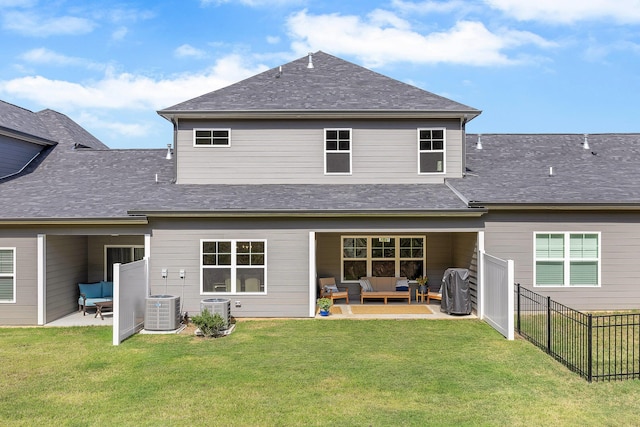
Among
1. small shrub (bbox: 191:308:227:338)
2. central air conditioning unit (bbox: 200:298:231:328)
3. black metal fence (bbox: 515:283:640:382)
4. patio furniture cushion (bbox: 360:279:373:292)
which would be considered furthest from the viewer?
patio furniture cushion (bbox: 360:279:373:292)

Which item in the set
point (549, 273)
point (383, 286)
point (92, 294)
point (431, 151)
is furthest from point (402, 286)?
point (92, 294)

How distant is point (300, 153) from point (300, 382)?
8.71 metres

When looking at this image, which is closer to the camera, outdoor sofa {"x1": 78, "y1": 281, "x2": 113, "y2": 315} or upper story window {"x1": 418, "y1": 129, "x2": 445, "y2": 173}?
outdoor sofa {"x1": 78, "y1": 281, "x2": 113, "y2": 315}

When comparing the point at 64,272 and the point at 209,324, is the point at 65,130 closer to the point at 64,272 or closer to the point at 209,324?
the point at 64,272

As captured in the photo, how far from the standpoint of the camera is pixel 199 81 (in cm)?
4544

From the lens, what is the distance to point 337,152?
15117 millimetres

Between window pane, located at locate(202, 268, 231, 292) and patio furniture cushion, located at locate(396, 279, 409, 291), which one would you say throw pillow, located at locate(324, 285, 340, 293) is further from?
window pane, located at locate(202, 268, 231, 292)

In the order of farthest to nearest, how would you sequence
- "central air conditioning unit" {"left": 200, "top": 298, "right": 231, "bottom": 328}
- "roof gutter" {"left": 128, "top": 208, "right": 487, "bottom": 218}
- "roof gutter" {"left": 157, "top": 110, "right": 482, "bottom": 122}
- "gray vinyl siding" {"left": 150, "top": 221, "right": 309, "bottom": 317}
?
"roof gutter" {"left": 157, "top": 110, "right": 482, "bottom": 122}
"gray vinyl siding" {"left": 150, "top": 221, "right": 309, "bottom": 317}
"roof gutter" {"left": 128, "top": 208, "right": 487, "bottom": 218}
"central air conditioning unit" {"left": 200, "top": 298, "right": 231, "bottom": 328}

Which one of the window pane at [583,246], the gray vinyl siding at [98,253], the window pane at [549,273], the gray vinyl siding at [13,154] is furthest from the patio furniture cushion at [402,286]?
the gray vinyl siding at [13,154]

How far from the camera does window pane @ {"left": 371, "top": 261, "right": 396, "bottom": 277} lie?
15.9m

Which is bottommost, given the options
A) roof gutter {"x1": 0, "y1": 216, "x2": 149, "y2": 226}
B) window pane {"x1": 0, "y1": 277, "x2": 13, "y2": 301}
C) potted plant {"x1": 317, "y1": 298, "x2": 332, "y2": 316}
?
potted plant {"x1": 317, "y1": 298, "x2": 332, "y2": 316}

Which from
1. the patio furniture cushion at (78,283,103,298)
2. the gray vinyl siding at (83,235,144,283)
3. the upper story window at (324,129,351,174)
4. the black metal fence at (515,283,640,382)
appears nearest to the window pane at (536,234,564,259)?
the black metal fence at (515,283,640,382)

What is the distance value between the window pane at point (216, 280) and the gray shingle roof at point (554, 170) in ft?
23.1

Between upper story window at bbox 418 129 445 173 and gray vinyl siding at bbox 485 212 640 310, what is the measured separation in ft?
10.2
